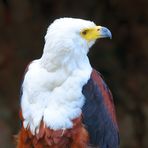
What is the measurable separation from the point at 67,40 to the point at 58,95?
11.7 inches

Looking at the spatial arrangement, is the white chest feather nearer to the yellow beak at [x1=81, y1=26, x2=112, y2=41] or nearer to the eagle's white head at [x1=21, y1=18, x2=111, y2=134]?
the eagle's white head at [x1=21, y1=18, x2=111, y2=134]

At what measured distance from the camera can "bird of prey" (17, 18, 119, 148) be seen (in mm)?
4125

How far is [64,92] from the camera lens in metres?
4.16

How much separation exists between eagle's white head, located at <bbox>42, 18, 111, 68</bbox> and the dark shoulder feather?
0.18m

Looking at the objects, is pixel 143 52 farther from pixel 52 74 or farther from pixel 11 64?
pixel 52 74

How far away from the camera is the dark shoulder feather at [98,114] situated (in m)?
4.21

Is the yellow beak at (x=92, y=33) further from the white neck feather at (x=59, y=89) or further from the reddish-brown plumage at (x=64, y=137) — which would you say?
the reddish-brown plumage at (x=64, y=137)

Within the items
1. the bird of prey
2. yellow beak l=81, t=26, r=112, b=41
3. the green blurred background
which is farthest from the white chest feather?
the green blurred background

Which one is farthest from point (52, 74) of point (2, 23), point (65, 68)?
point (2, 23)

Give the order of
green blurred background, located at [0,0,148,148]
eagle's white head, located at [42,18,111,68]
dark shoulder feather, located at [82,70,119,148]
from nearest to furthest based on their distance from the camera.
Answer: eagle's white head, located at [42,18,111,68] → dark shoulder feather, located at [82,70,119,148] → green blurred background, located at [0,0,148,148]

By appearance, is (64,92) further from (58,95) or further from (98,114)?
(98,114)

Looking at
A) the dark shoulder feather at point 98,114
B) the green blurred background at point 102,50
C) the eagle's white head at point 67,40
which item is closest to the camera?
the eagle's white head at point 67,40

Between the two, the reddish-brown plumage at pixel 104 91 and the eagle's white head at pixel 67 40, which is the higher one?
the eagle's white head at pixel 67 40

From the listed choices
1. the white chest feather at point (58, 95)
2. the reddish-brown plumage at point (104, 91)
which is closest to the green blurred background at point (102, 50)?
the reddish-brown plumage at point (104, 91)
